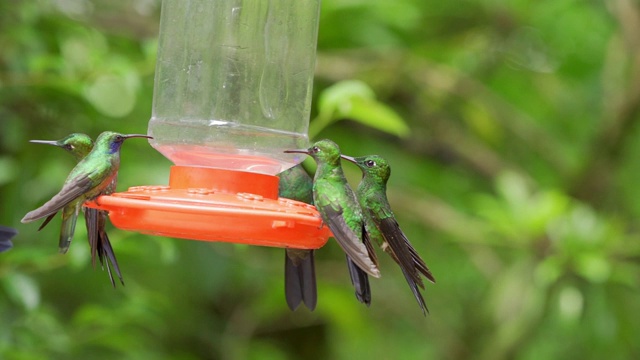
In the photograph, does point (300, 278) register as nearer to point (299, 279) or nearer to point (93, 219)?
point (299, 279)

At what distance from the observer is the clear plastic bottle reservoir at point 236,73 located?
3.11 m

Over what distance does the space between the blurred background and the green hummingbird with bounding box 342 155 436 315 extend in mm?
686

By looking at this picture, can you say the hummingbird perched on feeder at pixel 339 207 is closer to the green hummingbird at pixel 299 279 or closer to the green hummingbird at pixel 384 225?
the green hummingbird at pixel 384 225

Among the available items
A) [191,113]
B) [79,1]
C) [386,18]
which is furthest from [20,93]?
[386,18]

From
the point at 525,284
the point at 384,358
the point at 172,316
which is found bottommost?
the point at 384,358

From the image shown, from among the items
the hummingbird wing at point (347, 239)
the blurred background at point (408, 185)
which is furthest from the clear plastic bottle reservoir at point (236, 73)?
the hummingbird wing at point (347, 239)

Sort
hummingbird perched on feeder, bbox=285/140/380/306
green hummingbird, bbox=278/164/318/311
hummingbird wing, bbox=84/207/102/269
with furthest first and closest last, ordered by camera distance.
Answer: green hummingbird, bbox=278/164/318/311 < hummingbird wing, bbox=84/207/102/269 < hummingbird perched on feeder, bbox=285/140/380/306

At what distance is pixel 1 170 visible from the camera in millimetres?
3990

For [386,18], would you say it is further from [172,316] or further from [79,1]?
[172,316]

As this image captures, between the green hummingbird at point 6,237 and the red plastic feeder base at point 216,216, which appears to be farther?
the green hummingbird at point 6,237

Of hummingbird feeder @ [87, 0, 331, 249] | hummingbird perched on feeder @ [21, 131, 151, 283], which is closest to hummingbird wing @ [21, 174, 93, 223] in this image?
hummingbird perched on feeder @ [21, 131, 151, 283]

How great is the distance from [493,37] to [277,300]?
2229 millimetres

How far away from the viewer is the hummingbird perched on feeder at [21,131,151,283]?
236 centimetres

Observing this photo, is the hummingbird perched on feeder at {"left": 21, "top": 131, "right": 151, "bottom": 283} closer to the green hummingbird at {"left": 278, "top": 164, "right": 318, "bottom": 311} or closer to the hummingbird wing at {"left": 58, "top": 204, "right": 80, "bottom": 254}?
the hummingbird wing at {"left": 58, "top": 204, "right": 80, "bottom": 254}
